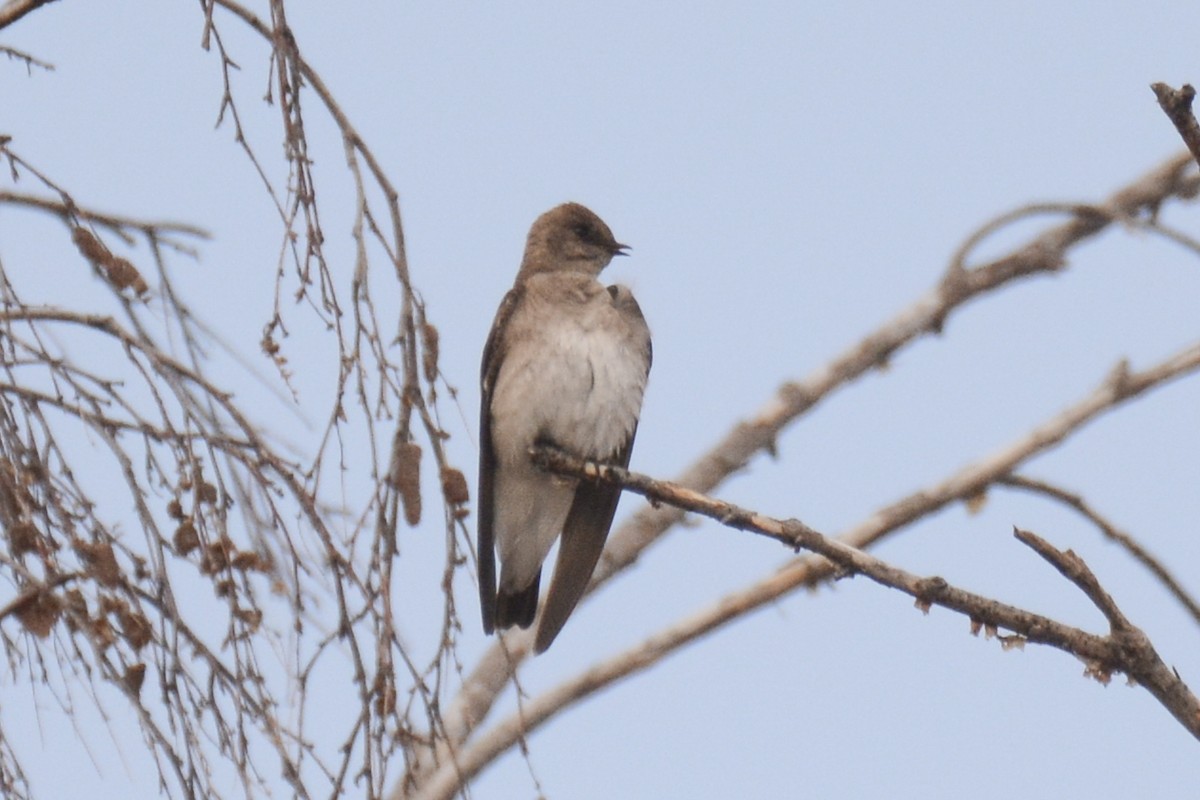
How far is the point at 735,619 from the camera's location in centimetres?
934

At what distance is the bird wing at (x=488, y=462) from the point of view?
21.5ft

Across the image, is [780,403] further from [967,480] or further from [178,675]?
[178,675]

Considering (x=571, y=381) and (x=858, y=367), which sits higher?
(x=858, y=367)

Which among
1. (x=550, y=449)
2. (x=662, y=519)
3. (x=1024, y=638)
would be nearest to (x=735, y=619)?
(x=662, y=519)

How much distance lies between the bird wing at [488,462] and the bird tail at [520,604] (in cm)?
24

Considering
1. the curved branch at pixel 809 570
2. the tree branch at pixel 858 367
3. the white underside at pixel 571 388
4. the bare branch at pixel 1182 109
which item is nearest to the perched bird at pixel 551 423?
the white underside at pixel 571 388

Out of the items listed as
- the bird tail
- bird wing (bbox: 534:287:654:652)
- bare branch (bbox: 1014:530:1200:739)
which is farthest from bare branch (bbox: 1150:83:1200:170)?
the bird tail

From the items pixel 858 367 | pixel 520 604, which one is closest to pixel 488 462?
pixel 520 604

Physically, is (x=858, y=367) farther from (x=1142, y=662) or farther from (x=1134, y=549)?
(x=1142, y=662)

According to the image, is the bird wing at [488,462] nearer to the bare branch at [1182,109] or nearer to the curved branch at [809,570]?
the curved branch at [809,570]

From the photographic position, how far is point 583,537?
266 inches

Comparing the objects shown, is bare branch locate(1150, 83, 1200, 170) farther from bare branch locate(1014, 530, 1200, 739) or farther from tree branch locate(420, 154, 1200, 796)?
tree branch locate(420, 154, 1200, 796)

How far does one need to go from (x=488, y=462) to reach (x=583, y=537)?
450 millimetres

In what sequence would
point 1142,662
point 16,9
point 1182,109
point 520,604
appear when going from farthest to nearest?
point 520,604, point 16,9, point 1142,662, point 1182,109
